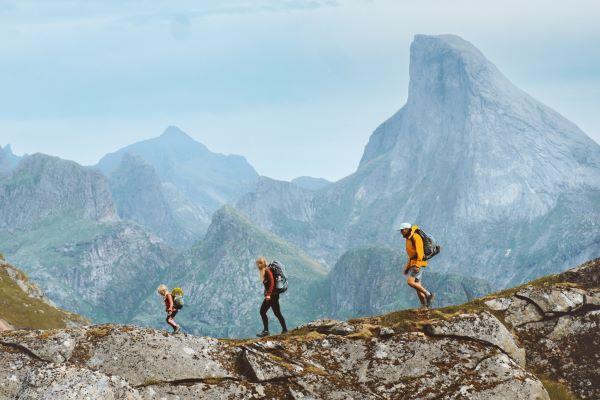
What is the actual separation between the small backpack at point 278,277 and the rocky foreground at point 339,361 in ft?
9.16

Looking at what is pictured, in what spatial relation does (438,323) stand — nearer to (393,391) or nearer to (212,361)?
(393,391)

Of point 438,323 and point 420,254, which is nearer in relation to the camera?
point 438,323

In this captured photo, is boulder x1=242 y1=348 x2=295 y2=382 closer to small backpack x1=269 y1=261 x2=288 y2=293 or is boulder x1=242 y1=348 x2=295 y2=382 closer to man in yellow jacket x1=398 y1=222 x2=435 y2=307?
small backpack x1=269 y1=261 x2=288 y2=293

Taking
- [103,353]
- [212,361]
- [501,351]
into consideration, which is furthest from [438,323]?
[103,353]

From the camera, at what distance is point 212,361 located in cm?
2233

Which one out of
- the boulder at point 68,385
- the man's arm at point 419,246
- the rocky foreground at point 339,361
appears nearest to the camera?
the boulder at point 68,385

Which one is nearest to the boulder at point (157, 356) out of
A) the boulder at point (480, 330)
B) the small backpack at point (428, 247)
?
the boulder at point (480, 330)

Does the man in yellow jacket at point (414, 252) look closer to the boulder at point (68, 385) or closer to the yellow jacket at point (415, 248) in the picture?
the yellow jacket at point (415, 248)

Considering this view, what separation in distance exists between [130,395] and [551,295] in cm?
1976

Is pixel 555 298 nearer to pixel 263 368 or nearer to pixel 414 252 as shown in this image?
pixel 414 252

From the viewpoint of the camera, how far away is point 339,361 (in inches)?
945

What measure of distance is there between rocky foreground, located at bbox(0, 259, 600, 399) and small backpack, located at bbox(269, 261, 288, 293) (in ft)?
9.16

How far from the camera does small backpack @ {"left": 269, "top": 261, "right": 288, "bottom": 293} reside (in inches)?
1156

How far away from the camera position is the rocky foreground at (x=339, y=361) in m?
21.4
